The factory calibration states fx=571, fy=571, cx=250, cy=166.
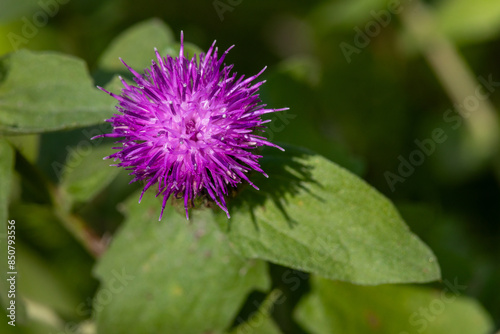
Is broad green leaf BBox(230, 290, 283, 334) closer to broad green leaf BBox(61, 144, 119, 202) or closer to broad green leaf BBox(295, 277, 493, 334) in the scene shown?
broad green leaf BBox(295, 277, 493, 334)

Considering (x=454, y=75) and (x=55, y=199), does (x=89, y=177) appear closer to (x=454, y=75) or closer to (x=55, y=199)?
(x=55, y=199)

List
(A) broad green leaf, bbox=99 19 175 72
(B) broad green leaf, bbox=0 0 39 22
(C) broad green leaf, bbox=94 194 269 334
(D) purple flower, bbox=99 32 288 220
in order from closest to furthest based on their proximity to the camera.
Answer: (D) purple flower, bbox=99 32 288 220 < (C) broad green leaf, bbox=94 194 269 334 < (A) broad green leaf, bbox=99 19 175 72 < (B) broad green leaf, bbox=0 0 39 22

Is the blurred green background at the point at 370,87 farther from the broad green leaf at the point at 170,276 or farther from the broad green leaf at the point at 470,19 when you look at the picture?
the broad green leaf at the point at 170,276

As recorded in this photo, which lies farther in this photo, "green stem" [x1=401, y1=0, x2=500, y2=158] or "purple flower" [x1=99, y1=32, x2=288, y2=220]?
"green stem" [x1=401, y1=0, x2=500, y2=158]

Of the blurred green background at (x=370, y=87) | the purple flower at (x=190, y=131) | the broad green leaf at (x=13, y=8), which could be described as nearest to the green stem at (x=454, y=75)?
the blurred green background at (x=370, y=87)

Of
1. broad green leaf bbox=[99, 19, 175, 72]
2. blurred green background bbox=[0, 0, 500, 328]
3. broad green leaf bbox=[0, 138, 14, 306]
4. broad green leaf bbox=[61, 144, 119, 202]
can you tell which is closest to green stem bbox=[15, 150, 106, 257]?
broad green leaf bbox=[61, 144, 119, 202]

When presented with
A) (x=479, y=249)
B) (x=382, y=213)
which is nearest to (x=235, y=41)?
(x=479, y=249)

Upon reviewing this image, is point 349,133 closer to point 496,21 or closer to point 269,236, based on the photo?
point 496,21
